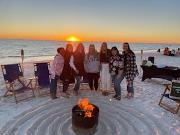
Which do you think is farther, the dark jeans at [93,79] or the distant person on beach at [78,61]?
the dark jeans at [93,79]

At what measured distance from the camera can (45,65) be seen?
8.47 m

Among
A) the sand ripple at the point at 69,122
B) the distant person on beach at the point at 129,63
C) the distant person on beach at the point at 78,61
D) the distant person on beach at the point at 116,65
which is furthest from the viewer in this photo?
the distant person on beach at the point at 78,61

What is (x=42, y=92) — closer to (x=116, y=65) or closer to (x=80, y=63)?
(x=80, y=63)

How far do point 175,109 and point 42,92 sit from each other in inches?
182

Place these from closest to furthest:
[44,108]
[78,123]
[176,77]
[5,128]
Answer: [78,123] < [5,128] < [44,108] < [176,77]

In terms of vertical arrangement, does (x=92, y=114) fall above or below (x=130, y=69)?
below

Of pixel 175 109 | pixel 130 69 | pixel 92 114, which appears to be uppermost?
pixel 130 69

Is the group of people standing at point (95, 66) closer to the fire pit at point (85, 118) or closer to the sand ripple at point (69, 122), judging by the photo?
the sand ripple at point (69, 122)

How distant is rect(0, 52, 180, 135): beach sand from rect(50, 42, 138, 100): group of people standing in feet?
1.72

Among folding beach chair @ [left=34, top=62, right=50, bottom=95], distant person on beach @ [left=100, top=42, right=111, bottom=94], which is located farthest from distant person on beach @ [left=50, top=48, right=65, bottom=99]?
distant person on beach @ [left=100, top=42, right=111, bottom=94]

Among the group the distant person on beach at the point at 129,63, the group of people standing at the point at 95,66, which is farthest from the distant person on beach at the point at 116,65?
the distant person on beach at the point at 129,63

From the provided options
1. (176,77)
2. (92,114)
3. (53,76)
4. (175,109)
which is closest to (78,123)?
(92,114)

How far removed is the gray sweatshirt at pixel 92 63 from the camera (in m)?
8.24

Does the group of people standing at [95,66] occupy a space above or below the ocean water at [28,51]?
above
